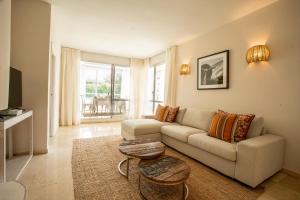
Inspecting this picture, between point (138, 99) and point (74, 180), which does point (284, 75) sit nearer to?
point (74, 180)

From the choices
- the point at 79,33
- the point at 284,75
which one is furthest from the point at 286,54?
the point at 79,33

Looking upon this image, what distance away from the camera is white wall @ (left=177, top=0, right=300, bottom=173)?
219 cm

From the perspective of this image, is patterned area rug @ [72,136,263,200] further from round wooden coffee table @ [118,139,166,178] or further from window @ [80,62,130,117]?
window @ [80,62,130,117]

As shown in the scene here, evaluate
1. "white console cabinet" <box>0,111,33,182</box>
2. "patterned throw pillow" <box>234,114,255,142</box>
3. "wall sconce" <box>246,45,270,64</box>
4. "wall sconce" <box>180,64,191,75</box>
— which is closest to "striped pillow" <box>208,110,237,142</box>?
"patterned throw pillow" <box>234,114,255,142</box>

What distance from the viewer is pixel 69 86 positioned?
5.05 meters

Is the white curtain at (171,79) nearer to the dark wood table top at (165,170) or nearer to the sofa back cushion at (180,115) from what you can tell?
the sofa back cushion at (180,115)

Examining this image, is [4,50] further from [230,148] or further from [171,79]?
[171,79]

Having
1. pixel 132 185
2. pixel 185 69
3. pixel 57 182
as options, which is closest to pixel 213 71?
pixel 185 69

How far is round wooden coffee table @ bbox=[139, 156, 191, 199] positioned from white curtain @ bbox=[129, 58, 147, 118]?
4.45 meters

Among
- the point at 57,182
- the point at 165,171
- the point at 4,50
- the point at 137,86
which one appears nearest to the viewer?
the point at 165,171

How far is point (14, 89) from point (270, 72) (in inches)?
148

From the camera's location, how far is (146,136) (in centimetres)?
323

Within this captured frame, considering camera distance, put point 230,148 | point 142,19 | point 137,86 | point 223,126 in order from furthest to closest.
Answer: point 137,86
point 142,19
point 223,126
point 230,148

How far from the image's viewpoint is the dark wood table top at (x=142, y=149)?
6.29 feet
